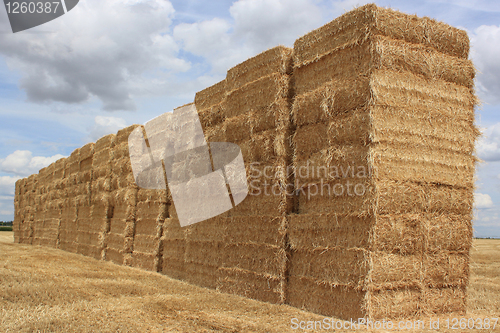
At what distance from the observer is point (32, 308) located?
5367 millimetres

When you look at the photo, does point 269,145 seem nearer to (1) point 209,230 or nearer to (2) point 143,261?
(1) point 209,230

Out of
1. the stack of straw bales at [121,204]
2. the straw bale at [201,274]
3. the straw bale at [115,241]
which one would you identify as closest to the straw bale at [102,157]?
the stack of straw bales at [121,204]

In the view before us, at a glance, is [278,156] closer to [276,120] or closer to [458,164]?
[276,120]

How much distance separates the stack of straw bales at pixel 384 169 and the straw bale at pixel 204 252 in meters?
1.99

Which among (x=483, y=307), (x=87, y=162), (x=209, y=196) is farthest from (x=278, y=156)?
(x=87, y=162)

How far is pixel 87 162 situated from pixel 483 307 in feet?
46.6

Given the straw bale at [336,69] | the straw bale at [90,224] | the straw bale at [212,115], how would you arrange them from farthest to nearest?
the straw bale at [90,224] → the straw bale at [212,115] → the straw bale at [336,69]

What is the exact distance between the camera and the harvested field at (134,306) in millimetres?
4805

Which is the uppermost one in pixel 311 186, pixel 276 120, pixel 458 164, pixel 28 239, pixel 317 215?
pixel 276 120

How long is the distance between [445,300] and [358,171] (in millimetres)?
2294

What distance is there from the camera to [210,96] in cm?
898

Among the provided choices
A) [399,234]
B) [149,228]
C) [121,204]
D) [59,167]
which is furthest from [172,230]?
[59,167]

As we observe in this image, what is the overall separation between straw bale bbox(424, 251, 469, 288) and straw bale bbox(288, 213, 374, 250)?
1061 millimetres

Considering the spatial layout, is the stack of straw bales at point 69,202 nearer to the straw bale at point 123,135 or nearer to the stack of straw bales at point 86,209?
the stack of straw bales at point 86,209
